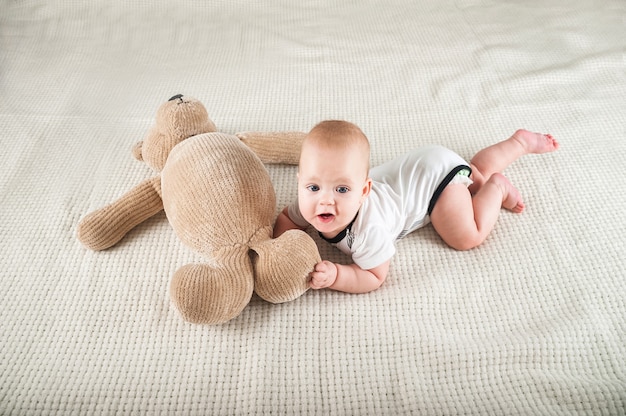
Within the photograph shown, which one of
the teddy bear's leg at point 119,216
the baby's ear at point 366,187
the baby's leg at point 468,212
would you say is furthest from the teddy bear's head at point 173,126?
the baby's leg at point 468,212

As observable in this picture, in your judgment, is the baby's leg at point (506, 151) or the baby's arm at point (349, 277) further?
the baby's leg at point (506, 151)

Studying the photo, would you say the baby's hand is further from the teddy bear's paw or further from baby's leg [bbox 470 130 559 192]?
baby's leg [bbox 470 130 559 192]

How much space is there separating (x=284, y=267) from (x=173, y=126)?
38 centimetres

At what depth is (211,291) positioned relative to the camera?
0.69 m

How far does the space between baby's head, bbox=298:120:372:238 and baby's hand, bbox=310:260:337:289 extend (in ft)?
0.23

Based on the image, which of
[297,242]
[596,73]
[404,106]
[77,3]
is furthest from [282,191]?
[77,3]

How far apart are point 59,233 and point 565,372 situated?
97 cm

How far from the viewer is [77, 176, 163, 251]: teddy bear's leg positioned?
857 millimetres

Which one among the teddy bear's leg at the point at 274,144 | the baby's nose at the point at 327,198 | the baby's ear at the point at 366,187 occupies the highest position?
the baby's nose at the point at 327,198

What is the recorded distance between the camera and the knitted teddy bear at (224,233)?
0.70 metres

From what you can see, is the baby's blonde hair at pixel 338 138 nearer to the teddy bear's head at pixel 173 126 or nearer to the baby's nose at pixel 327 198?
the baby's nose at pixel 327 198

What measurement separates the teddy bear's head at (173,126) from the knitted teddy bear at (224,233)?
6 centimetres

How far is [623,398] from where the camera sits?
0.64 m

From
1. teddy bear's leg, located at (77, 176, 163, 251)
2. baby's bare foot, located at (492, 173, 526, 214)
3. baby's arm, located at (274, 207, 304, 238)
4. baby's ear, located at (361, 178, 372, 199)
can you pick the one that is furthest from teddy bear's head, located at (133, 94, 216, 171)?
baby's bare foot, located at (492, 173, 526, 214)
